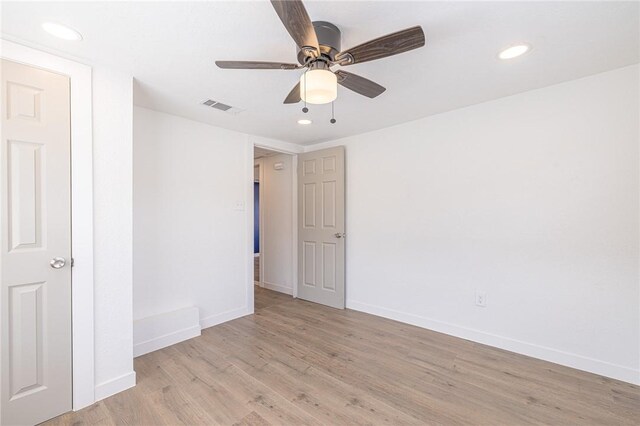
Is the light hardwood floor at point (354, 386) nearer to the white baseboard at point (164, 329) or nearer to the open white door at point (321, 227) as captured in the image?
the white baseboard at point (164, 329)

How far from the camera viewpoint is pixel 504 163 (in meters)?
2.62

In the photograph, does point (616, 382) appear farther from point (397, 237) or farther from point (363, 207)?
point (363, 207)

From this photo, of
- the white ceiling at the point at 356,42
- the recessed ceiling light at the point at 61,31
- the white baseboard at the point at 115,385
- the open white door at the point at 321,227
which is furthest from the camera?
the open white door at the point at 321,227

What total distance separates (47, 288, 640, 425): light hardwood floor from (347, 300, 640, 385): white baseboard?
7 centimetres

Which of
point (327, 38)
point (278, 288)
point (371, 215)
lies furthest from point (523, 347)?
point (278, 288)

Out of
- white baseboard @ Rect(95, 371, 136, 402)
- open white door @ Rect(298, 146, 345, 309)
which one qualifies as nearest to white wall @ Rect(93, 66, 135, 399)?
white baseboard @ Rect(95, 371, 136, 402)

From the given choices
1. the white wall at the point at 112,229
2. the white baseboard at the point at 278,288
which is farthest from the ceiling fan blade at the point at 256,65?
the white baseboard at the point at 278,288

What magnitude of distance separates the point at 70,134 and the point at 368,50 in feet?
6.58

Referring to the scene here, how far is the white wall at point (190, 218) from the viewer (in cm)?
274

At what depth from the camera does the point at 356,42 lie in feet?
5.64

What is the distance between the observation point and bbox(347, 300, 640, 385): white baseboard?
2121 mm

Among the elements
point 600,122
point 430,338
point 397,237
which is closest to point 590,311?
point 430,338

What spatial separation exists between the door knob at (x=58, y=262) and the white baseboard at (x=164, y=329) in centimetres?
102

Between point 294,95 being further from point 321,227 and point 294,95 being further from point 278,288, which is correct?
point 278,288
